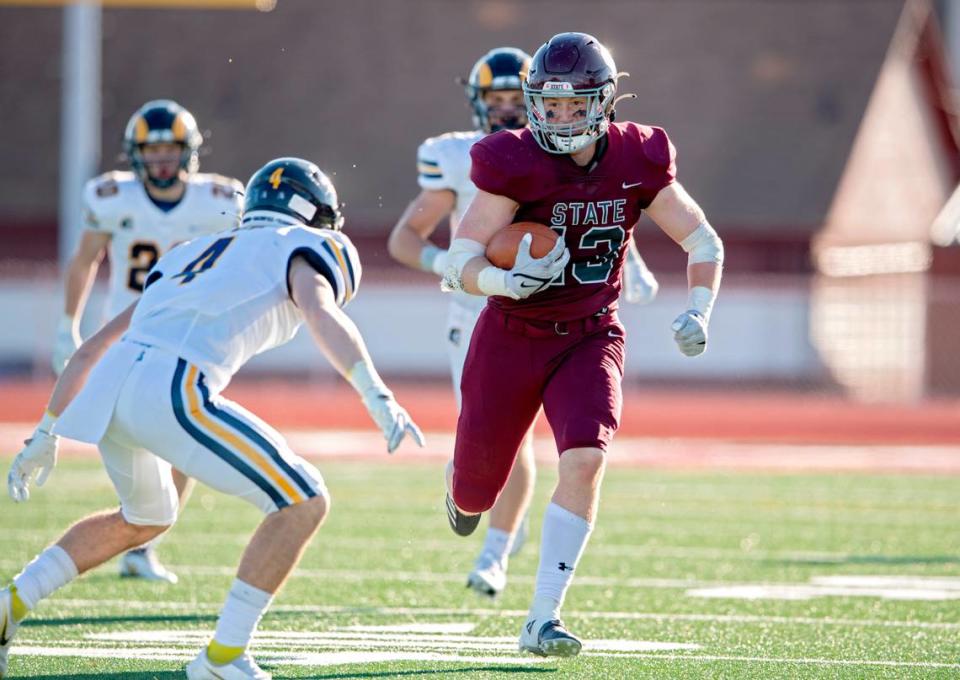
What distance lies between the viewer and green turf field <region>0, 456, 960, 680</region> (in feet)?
16.4

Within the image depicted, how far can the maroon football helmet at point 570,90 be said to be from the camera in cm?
492

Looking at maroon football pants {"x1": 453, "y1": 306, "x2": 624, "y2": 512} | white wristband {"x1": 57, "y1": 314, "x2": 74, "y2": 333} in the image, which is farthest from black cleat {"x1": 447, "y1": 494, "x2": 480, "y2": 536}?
white wristband {"x1": 57, "y1": 314, "x2": 74, "y2": 333}

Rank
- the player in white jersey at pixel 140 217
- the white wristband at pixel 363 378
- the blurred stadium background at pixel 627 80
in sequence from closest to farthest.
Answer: the white wristband at pixel 363 378 → the player in white jersey at pixel 140 217 → the blurred stadium background at pixel 627 80

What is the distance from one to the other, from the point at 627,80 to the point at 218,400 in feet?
64.8

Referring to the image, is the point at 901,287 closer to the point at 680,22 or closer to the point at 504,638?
the point at 680,22

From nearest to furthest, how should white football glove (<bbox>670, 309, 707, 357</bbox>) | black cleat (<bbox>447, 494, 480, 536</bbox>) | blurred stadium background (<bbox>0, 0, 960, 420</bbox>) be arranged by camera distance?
white football glove (<bbox>670, 309, 707, 357</bbox>) → black cleat (<bbox>447, 494, 480, 536</bbox>) → blurred stadium background (<bbox>0, 0, 960, 420</bbox>)

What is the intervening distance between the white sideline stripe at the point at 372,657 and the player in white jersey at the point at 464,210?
1.40 metres

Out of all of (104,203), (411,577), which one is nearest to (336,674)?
(411,577)

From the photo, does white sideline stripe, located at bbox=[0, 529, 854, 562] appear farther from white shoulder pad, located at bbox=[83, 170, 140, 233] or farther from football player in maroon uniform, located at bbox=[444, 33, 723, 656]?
football player in maroon uniform, located at bbox=[444, 33, 723, 656]

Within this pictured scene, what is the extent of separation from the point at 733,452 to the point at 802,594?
25.2ft

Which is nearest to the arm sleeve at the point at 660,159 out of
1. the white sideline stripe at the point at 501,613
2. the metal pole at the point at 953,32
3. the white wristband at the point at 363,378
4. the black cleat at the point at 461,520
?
the white wristband at the point at 363,378

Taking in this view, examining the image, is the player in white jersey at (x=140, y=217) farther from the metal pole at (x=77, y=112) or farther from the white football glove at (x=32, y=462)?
the metal pole at (x=77, y=112)

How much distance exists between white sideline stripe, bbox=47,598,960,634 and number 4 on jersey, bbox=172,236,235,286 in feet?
6.09

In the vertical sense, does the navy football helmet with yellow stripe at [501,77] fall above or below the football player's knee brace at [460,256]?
above
